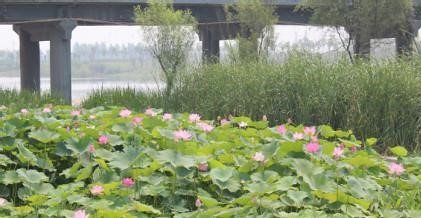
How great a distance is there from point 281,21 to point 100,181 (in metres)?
42.0

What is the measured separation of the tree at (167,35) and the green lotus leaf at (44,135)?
14742 mm

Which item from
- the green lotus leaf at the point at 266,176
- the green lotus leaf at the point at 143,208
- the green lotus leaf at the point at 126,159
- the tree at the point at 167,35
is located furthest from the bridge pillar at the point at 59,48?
the green lotus leaf at the point at 143,208

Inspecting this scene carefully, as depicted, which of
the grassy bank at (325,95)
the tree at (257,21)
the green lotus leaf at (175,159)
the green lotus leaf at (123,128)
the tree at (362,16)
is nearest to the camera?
the green lotus leaf at (175,159)

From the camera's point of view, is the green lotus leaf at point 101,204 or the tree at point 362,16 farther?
the tree at point 362,16

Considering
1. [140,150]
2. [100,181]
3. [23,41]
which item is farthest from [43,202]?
[23,41]

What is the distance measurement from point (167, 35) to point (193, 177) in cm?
1942

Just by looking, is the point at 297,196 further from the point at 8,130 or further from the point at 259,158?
the point at 8,130

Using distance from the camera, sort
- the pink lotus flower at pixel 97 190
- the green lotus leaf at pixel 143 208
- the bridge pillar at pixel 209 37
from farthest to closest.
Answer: the bridge pillar at pixel 209 37 → the pink lotus flower at pixel 97 190 → the green lotus leaf at pixel 143 208

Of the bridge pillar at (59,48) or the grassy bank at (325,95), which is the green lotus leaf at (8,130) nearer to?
the grassy bank at (325,95)

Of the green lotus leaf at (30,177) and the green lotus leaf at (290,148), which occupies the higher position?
the green lotus leaf at (290,148)

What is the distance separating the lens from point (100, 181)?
13.8 feet

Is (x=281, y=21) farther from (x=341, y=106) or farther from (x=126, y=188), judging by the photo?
(x=126, y=188)

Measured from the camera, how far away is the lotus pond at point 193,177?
3.72m

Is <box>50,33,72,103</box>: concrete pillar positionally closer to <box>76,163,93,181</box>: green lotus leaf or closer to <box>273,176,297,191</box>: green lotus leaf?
<box>76,163,93,181</box>: green lotus leaf
